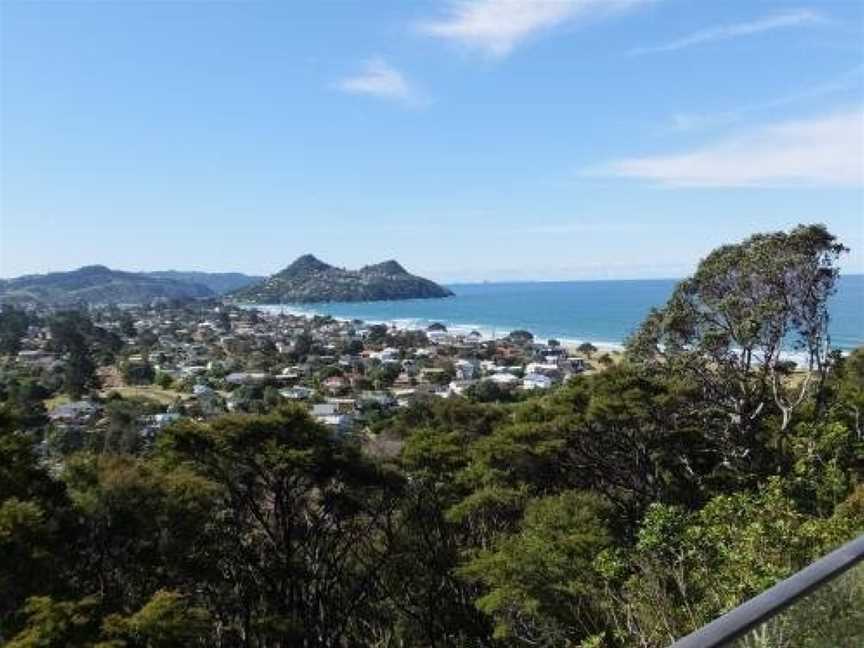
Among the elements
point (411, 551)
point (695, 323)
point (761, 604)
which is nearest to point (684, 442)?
point (695, 323)

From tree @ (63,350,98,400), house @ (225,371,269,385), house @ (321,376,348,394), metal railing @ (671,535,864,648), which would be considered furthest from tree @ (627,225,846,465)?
tree @ (63,350,98,400)

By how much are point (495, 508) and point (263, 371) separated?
58786mm

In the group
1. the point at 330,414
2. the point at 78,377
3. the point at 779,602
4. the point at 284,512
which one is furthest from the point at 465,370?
the point at 779,602

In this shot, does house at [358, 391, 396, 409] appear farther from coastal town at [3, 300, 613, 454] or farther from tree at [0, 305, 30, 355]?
tree at [0, 305, 30, 355]

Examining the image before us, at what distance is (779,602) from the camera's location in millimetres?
1587

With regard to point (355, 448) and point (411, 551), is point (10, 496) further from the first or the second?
point (411, 551)

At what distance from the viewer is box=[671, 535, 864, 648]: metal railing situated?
142 centimetres

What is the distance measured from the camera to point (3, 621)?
908 centimetres

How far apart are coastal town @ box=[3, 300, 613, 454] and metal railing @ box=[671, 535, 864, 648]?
29.7 metres

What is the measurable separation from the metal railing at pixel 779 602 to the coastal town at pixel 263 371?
29727 mm

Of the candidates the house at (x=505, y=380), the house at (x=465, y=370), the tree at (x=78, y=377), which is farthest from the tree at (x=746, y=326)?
the tree at (x=78, y=377)

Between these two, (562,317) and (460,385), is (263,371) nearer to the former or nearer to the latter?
(460,385)

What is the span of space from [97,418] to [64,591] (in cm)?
3853

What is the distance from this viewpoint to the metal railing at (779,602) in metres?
1.42
